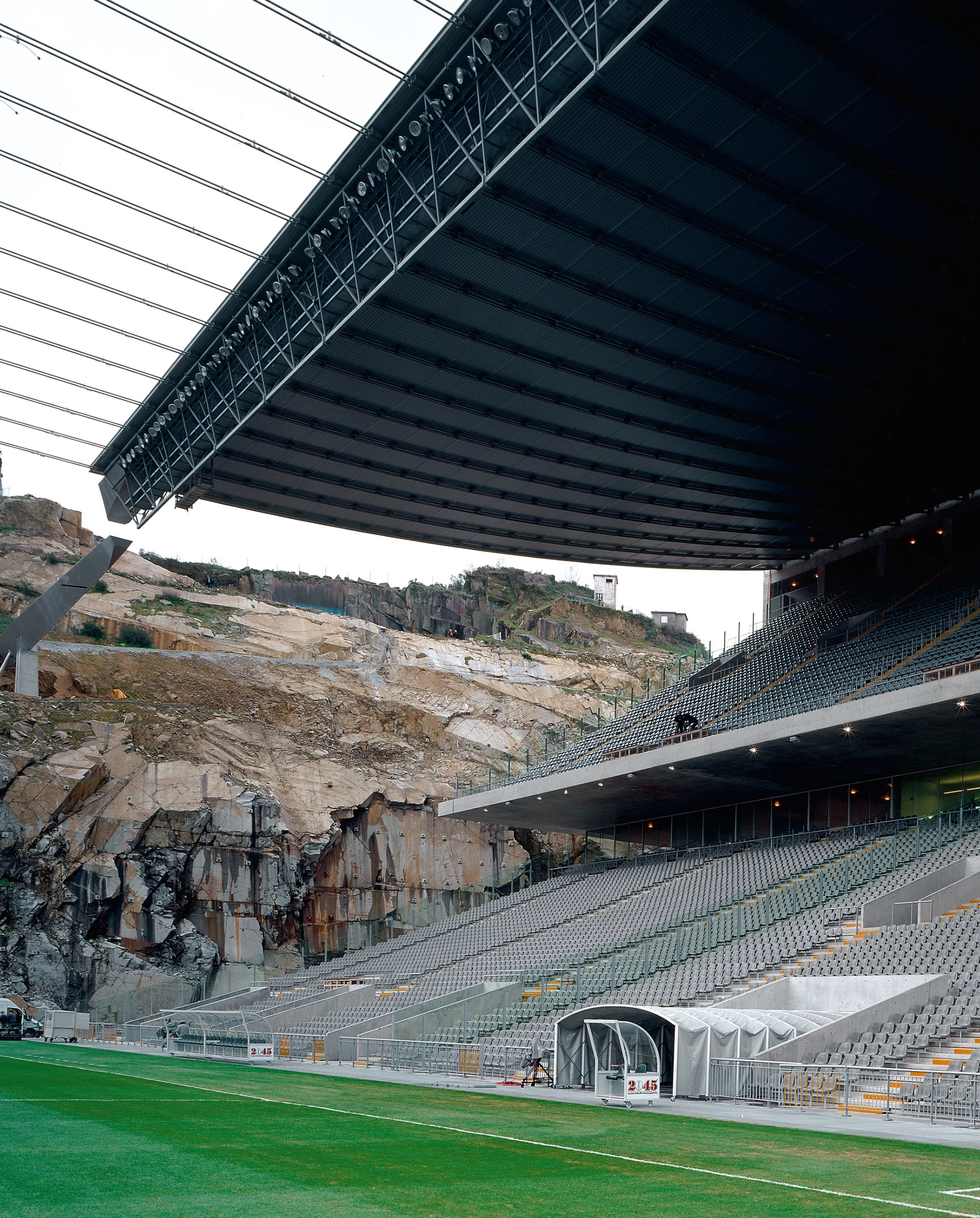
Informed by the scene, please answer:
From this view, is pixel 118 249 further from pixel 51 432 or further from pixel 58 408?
pixel 51 432

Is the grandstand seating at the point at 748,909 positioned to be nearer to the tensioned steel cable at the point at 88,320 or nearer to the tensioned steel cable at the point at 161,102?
the tensioned steel cable at the point at 88,320

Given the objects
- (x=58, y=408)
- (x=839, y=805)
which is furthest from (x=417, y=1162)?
(x=839, y=805)

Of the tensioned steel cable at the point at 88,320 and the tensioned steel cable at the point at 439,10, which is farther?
the tensioned steel cable at the point at 88,320

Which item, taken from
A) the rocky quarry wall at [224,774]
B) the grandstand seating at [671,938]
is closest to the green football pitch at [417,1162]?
the grandstand seating at [671,938]

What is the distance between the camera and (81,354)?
3147cm

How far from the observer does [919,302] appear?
2792 cm

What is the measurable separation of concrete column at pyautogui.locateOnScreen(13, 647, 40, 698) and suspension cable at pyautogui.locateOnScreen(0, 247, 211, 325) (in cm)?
2140

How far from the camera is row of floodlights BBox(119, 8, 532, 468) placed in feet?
71.8

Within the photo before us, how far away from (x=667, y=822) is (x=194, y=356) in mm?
28225

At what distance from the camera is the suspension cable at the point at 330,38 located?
21.6 m

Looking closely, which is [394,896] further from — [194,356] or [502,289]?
[502,289]

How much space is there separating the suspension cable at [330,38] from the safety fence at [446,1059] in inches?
796

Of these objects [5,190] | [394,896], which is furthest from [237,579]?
[5,190]

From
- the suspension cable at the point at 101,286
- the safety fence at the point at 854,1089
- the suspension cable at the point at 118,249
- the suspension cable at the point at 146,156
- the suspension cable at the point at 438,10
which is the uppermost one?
the suspension cable at the point at 438,10
